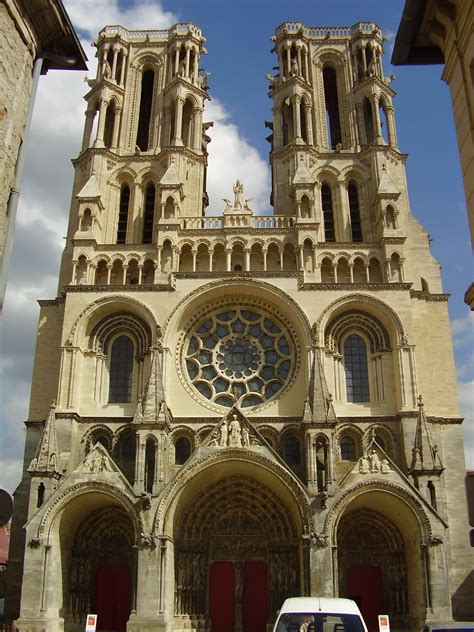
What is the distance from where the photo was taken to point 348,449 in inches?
995

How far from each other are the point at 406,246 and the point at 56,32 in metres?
21.9

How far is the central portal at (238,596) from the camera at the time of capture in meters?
23.7

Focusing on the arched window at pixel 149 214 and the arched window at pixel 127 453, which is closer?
the arched window at pixel 127 453

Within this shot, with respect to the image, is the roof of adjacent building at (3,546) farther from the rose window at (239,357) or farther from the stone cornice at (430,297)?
the stone cornice at (430,297)

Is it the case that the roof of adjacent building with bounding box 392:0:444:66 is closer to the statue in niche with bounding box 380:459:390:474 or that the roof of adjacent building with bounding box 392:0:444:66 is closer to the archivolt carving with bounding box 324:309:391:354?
the statue in niche with bounding box 380:459:390:474

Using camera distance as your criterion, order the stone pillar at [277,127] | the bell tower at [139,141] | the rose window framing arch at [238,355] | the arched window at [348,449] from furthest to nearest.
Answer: the stone pillar at [277,127] < the bell tower at [139,141] < the rose window framing arch at [238,355] < the arched window at [348,449]

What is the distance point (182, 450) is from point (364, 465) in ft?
22.3

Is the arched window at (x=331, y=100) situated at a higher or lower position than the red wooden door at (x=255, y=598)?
higher

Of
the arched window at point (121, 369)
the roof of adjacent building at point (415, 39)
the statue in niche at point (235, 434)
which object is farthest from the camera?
the arched window at point (121, 369)

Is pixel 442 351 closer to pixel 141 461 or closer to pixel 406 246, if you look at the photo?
pixel 406 246

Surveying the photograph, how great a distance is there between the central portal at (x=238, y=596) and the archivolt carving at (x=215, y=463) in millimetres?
3546

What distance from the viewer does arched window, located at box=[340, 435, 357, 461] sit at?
25.1 metres

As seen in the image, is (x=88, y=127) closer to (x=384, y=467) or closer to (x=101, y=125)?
(x=101, y=125)

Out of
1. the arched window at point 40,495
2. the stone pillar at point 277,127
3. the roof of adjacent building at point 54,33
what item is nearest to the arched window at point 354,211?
the stone pillar at point 277,127
